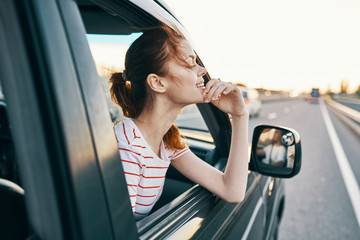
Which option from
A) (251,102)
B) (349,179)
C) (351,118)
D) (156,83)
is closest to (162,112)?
(156,83)

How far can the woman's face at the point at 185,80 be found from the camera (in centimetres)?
122

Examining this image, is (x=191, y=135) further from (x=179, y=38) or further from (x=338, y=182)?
(x=338, y=182)

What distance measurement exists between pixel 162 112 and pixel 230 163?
0.52 m

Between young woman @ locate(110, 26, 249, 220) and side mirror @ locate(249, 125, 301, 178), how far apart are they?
0.90 ft

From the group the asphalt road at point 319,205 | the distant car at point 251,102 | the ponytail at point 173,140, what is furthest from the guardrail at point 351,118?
the ponytail at point 173,140

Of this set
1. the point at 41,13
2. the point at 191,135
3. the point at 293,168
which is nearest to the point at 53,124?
the point at 41,13

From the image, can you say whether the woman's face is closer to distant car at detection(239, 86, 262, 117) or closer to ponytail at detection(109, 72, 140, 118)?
ponytail at detection(109, 72, 140, 118)

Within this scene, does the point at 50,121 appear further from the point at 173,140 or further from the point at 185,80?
the point at 173,140

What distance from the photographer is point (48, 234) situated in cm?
57

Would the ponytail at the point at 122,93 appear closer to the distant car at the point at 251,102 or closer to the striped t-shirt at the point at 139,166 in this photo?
the striped t-shirt at the point at 139,166

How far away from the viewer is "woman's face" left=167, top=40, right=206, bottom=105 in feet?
4.00

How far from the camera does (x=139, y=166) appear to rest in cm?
111

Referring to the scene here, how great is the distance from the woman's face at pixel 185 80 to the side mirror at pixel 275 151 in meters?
0.65

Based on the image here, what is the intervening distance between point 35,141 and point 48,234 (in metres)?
0.22
